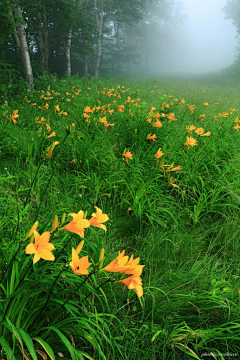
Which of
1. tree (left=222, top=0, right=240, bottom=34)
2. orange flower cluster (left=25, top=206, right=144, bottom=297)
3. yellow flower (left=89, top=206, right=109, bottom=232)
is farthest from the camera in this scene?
tree (left=222, top=0, right=240, bottom=34)

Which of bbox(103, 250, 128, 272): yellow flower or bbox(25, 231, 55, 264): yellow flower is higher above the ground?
bbox(25, 231, 55, 264): yellow flower

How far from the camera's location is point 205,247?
4.83 ft

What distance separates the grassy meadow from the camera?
30.7 inches

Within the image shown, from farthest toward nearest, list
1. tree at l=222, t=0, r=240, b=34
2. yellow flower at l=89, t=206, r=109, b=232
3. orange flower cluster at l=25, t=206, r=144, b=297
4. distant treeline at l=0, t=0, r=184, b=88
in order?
1. tree at l=222, t=0, r=240, b=34
2. distant treeline at l=0, t=0, r=184, b=88
3. yellow flower at l=89, t=206, r=109, b=232
4. orange flower cluster at l=25, t=206, r=144, b=297

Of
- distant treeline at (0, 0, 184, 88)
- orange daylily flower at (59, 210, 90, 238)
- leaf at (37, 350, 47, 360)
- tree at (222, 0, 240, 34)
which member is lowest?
leaf at (37, 350, 47, 360)

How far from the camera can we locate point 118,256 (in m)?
0.68

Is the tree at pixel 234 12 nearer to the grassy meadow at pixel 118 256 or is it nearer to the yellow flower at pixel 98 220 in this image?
the grassy meadow at pixel 118 256

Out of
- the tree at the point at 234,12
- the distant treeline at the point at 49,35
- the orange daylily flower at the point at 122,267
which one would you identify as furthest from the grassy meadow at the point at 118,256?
the tree at the point at 234,12

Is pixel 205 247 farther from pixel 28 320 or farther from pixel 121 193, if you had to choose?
pixel 28 320

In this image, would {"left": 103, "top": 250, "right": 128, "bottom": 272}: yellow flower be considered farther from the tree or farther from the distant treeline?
the tree

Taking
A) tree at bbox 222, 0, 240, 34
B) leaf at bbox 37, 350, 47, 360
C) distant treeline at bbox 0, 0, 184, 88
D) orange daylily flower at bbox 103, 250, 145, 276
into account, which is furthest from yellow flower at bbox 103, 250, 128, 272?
tree at bbox 222, 0, 240, 34

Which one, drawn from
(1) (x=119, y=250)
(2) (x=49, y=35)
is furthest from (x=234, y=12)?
(1) (x=119, y=250)

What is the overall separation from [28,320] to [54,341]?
0.45 ft

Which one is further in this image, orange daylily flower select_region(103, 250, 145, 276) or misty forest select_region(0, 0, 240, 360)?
misty forest select_region(0, 0, 240, 360)
